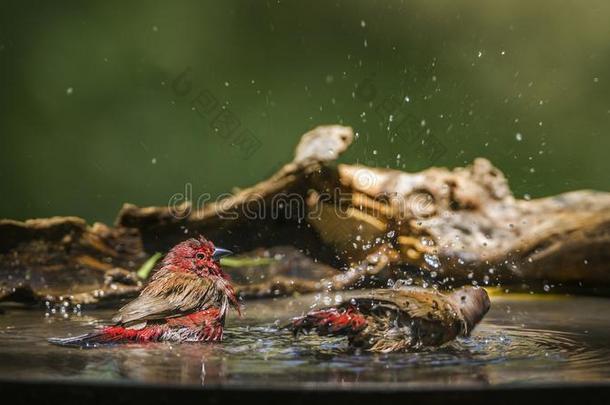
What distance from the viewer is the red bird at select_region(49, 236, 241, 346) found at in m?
3.45

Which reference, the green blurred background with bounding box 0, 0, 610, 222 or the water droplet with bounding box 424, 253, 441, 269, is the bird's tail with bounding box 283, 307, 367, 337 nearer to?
the water droplet with bounding box 424, 253, 441, 269

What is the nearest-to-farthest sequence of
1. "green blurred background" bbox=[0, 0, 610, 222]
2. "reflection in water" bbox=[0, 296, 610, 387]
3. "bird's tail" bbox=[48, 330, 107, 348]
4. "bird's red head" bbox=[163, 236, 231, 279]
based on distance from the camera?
"reflection in water" bbox=[0, 296, 610, 387] < "bird's tail" bbox=[48, 330, 107, 348] < "bird's red head" bbox=[163, 236, 231, 279] < "green blurred background" bbox=[0, 0, 610, 222]

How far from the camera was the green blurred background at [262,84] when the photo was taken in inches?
288

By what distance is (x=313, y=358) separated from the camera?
10.1ft

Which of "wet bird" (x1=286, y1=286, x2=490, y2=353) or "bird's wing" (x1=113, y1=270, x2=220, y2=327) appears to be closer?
"wet bird" (x1=286, y1=286, x2=490, y2=353)

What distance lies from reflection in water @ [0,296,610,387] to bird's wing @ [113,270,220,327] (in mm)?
129

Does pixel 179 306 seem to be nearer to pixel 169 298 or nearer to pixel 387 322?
pixel 169 298

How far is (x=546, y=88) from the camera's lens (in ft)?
24.3

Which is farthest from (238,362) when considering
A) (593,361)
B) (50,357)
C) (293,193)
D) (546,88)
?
(546,88)

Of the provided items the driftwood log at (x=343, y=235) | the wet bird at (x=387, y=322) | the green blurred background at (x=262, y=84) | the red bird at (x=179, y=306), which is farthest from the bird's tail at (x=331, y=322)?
the green blurred background at (x=262, y=84)

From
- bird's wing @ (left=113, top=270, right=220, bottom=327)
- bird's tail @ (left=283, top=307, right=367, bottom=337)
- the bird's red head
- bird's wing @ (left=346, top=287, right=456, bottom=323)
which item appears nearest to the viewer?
bird's tail @ (left=283, top=307, right=367, bottom=337)

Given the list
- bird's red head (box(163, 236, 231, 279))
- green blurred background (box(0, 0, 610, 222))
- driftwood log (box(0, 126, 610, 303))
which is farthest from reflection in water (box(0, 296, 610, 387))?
green blurred background (box(0, 0, 610, 222))

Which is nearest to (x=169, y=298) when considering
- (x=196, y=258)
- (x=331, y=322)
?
(x=196, y=258)

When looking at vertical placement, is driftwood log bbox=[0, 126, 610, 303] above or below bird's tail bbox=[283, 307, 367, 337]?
above
